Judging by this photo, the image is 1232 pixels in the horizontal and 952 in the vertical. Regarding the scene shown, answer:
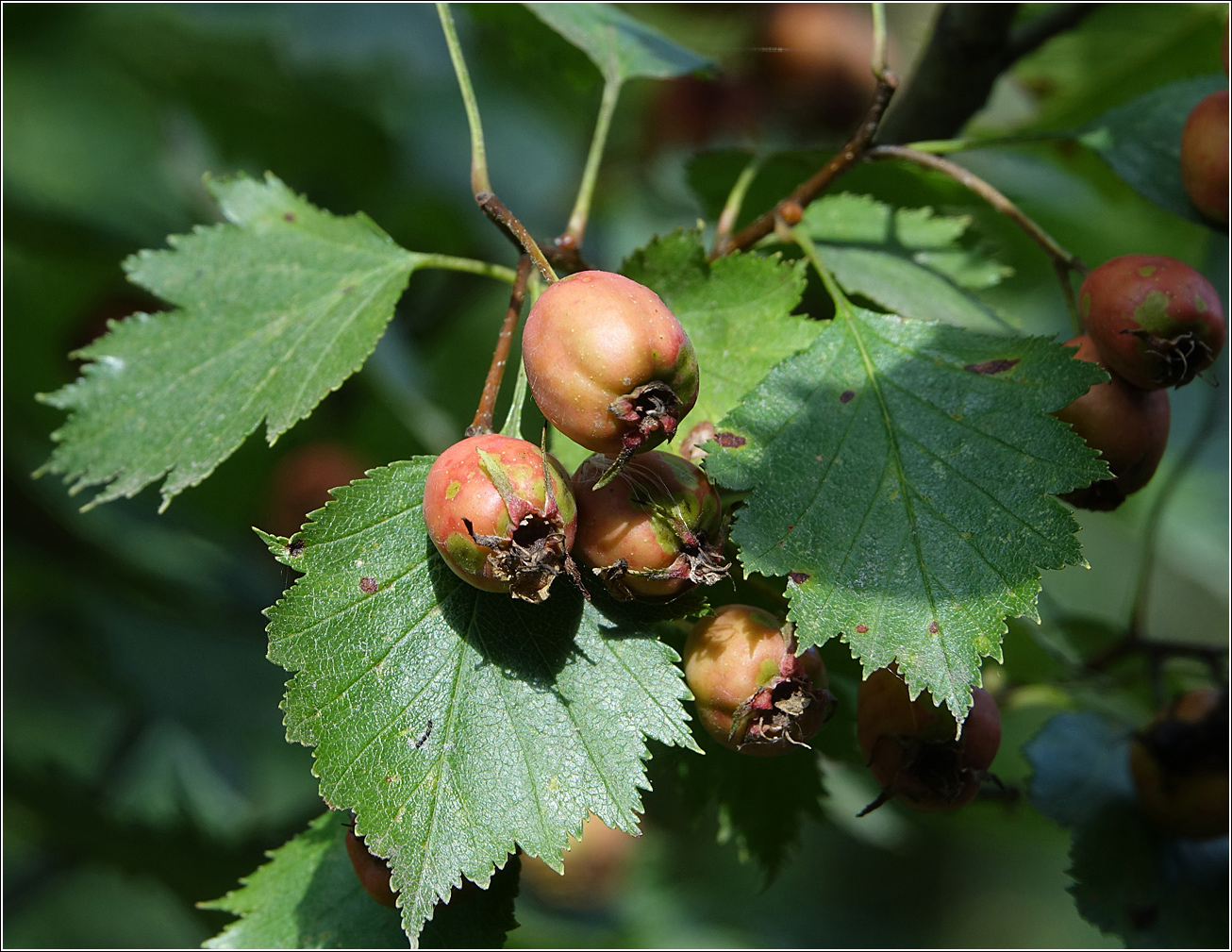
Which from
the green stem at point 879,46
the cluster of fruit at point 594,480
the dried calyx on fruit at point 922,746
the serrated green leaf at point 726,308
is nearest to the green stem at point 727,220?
the serrated green leaf at point 726,308

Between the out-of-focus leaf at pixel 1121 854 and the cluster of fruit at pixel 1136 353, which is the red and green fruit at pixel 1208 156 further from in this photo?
the out-of-focus leaf at pixel 1121 854

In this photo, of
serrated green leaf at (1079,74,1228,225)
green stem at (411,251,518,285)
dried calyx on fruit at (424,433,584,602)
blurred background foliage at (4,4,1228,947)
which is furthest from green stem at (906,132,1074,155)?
dried calyx on fruit at (424,433,584,602)

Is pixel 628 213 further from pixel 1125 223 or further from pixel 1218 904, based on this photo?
pixel 1218 904

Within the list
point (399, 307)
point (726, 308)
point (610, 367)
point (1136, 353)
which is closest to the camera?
point (610, 367)

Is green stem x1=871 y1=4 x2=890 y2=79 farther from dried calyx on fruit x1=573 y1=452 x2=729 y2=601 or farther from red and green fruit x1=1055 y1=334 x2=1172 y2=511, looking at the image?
dried calyx on fruit x1=573 y1=452 x2=729 y2=601

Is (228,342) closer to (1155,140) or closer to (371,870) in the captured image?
(371,870)

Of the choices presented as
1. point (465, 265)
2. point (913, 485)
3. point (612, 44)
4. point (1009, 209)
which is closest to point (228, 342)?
point (465, 265)

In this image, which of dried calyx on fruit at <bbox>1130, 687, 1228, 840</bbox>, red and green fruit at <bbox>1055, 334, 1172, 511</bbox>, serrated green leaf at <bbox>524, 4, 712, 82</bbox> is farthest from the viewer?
serrated green leaf at <bbox>524, 4, 712, 82</bbox>

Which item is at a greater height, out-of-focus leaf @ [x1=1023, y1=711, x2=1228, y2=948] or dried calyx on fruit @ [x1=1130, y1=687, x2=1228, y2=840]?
dried calyx on fruit @ [x1=1130, y1=687, x2=1228, y2=840]
